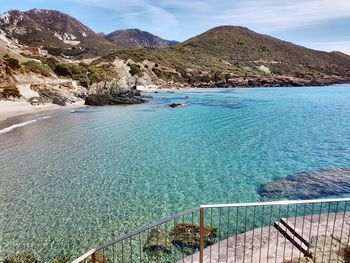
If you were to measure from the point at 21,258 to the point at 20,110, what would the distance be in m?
42.9

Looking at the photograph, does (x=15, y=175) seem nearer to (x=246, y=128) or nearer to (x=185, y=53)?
(x=246, y=128)

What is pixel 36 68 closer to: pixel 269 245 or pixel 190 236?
pixel 190 236

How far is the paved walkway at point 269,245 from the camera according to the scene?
8.45 m

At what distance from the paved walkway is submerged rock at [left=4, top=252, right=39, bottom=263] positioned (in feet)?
17.6

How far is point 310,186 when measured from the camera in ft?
56.4

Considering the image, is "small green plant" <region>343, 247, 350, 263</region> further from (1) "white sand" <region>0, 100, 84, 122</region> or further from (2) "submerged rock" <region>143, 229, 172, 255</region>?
(1) "white sand" <region>0, 100, 84, 122</region>

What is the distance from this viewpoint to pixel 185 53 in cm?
16888

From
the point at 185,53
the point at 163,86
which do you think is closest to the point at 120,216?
the point at 163,86

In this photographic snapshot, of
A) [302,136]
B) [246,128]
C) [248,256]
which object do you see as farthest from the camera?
[246,128]

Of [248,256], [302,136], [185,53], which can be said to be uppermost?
[185,53]

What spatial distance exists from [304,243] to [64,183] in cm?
1356

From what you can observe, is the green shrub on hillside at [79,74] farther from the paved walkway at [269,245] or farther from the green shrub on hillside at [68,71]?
the paved walkway at [269,245]

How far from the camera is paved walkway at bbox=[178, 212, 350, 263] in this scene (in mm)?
8453

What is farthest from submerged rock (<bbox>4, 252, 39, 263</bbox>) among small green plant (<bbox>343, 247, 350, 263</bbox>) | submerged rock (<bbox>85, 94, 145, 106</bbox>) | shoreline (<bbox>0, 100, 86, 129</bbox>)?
submerged rock (<bbox>85, 94, 145, 106</bbox>)
